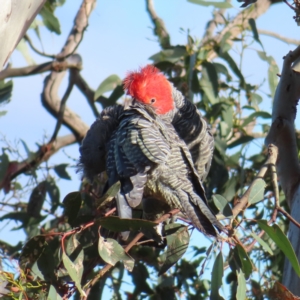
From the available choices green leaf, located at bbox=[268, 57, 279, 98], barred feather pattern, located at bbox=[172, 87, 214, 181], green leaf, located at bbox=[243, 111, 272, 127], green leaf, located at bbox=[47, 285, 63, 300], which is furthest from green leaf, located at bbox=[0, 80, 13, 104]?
green leaf, located at bbox=[47, 285, 63, 300]

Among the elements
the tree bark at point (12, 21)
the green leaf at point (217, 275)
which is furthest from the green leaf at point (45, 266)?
the tree bark at point (12, 21)

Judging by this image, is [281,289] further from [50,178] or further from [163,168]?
[50,178]

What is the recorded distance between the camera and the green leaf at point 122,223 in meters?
1.67

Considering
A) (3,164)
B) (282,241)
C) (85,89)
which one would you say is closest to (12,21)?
(282,241)

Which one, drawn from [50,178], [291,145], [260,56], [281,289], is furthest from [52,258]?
[260,56]

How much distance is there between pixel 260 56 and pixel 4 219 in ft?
4.66

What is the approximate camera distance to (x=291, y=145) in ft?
6.73

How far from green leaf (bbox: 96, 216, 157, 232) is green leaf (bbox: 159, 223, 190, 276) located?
33 centimetres

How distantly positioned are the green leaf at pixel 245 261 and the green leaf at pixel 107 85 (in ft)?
5.06

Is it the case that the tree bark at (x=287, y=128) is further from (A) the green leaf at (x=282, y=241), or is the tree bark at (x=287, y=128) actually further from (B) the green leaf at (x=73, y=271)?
(B) the green leaf at (x=73, y=271)

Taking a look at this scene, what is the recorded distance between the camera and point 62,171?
9.59 ft

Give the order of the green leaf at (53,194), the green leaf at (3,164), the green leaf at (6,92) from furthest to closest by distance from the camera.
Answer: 1. the green leaf at (6,92)
2. the green leaf at (53,194)
3. the green leaf at (3,164)

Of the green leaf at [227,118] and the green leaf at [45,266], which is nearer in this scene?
the green leaf at [45,266]

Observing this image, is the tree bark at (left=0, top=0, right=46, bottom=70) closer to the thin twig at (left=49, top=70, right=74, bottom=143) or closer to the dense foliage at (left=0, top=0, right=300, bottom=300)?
the dense foliage at (left=0, top=0, right=300, bottom=300)
